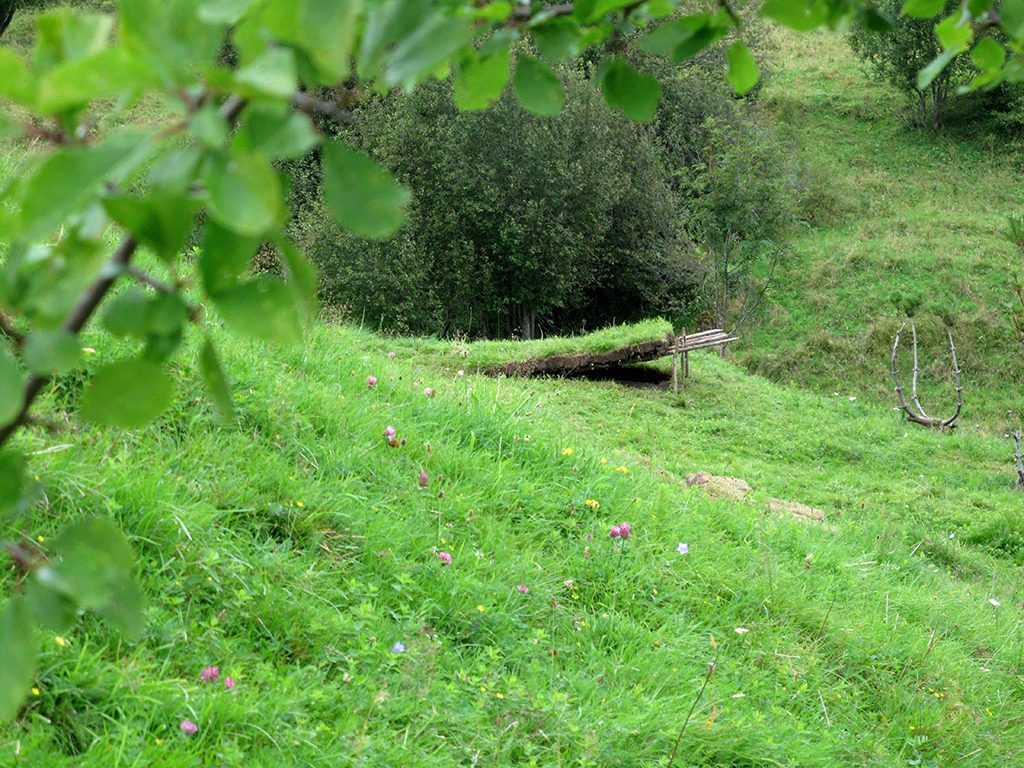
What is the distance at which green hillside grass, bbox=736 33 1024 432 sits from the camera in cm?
1755

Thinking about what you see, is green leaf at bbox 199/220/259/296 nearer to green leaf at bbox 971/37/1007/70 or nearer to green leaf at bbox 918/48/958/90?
green leaf at bbox 918/48/958/90

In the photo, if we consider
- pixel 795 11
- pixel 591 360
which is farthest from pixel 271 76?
pixel 591 360

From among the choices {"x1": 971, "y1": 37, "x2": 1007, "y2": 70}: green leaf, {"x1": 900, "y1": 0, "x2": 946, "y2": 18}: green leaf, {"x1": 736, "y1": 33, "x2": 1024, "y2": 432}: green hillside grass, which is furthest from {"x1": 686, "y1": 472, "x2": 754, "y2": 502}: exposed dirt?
{"x1": 736, "y1": 33, "x2": 1024, "y2": 432}: green hillside grass

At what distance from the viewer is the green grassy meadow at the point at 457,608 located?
217 cm

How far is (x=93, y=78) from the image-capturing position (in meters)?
0.46

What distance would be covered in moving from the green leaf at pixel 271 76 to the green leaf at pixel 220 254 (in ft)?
0.31

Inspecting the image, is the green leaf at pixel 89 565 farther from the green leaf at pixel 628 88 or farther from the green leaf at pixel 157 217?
the green leaf at pixel 628 88

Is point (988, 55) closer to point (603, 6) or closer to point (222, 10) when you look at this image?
point (603, 6)

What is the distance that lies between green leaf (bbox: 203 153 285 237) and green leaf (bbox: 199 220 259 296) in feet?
0.17

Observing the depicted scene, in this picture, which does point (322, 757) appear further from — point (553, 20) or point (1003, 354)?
point (1003, 354)

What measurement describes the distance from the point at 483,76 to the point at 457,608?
226cm

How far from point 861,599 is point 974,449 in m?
8.34

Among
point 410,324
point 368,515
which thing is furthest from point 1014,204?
point 368,515

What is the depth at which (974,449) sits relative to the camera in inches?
443
